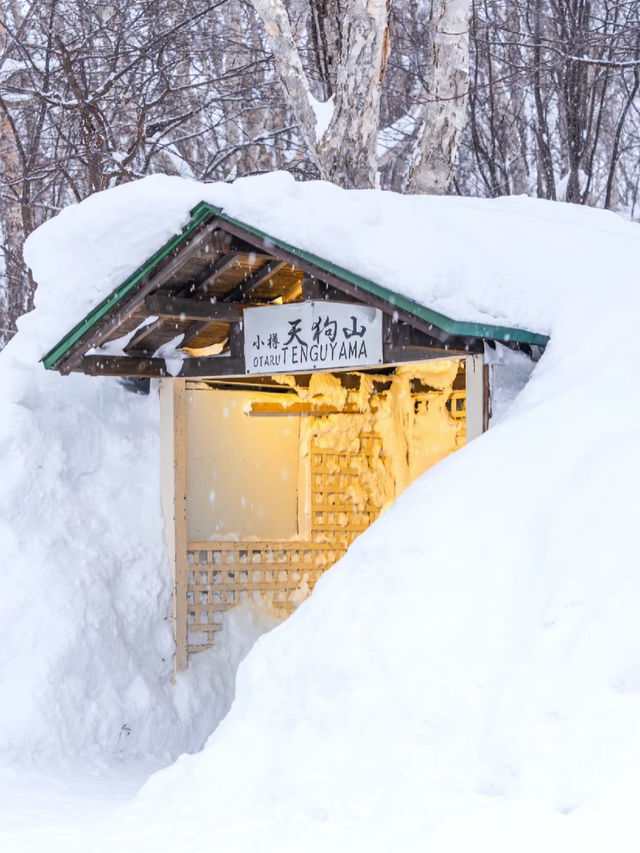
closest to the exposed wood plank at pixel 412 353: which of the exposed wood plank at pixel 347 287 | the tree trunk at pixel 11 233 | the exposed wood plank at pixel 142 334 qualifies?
the exposed wood plank at pixel 347 287

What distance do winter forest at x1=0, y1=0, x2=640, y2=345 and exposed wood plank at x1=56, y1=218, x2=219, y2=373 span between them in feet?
13.6

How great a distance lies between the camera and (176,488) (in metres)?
9.09

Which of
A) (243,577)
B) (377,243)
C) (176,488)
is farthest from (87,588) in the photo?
(377,243)

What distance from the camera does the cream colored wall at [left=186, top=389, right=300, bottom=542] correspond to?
9375mm

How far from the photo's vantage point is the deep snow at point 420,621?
442 centimetres

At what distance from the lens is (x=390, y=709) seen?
496 centimetres

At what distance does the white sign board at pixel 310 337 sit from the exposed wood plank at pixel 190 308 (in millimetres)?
137

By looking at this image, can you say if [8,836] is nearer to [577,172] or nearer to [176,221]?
[176,221]

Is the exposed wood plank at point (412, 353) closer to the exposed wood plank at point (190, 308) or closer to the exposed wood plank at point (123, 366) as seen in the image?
the exposed wood plank at point (190, 308)

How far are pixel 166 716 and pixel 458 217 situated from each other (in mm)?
4801

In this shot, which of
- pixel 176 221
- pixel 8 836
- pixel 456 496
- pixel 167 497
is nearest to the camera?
pixel 8 836

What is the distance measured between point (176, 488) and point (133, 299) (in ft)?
6.42

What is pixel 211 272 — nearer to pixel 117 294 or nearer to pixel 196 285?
pixel 196 285

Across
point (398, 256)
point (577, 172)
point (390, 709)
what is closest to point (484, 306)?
point (398, 256)
